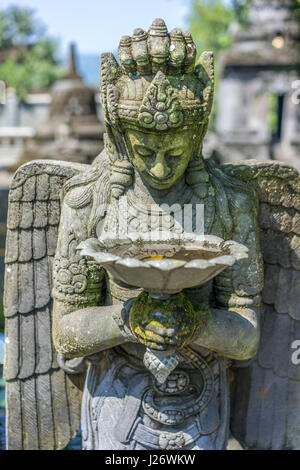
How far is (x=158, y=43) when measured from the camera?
2.59m

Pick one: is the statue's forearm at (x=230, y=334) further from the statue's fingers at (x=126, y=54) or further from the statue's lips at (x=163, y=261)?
the statue's fingers at (x=126, y=54)

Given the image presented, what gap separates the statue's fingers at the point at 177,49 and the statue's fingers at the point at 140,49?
0.37 ft

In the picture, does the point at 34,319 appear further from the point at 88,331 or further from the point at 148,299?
the point at 148,299

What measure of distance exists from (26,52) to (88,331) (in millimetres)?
40610

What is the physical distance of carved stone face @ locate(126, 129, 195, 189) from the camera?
8.89 feet

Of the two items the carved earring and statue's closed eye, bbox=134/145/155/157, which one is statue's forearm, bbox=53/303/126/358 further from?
statue's closed eye, bbox=134/145/155/157

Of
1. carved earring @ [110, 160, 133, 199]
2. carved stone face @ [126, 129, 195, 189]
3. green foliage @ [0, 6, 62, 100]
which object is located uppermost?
green foliage @ [0, 6, 62, 100]

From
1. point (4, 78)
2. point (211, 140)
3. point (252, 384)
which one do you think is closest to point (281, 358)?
point (252, 384)

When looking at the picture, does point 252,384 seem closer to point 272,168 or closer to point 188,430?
point 188,430

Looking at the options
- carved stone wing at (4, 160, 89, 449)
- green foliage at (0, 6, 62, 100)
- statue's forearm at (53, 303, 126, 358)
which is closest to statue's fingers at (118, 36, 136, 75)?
carved stone wing at (4, 160, 89, 449)

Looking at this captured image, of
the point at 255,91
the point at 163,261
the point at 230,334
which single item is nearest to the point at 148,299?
the point at 163,261

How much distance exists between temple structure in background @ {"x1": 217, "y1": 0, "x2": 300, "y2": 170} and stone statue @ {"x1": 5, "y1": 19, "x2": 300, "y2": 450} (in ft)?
47.0

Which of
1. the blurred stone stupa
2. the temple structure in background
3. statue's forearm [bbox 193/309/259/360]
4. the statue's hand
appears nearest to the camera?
the statue's hand

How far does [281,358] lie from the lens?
3.55 m
